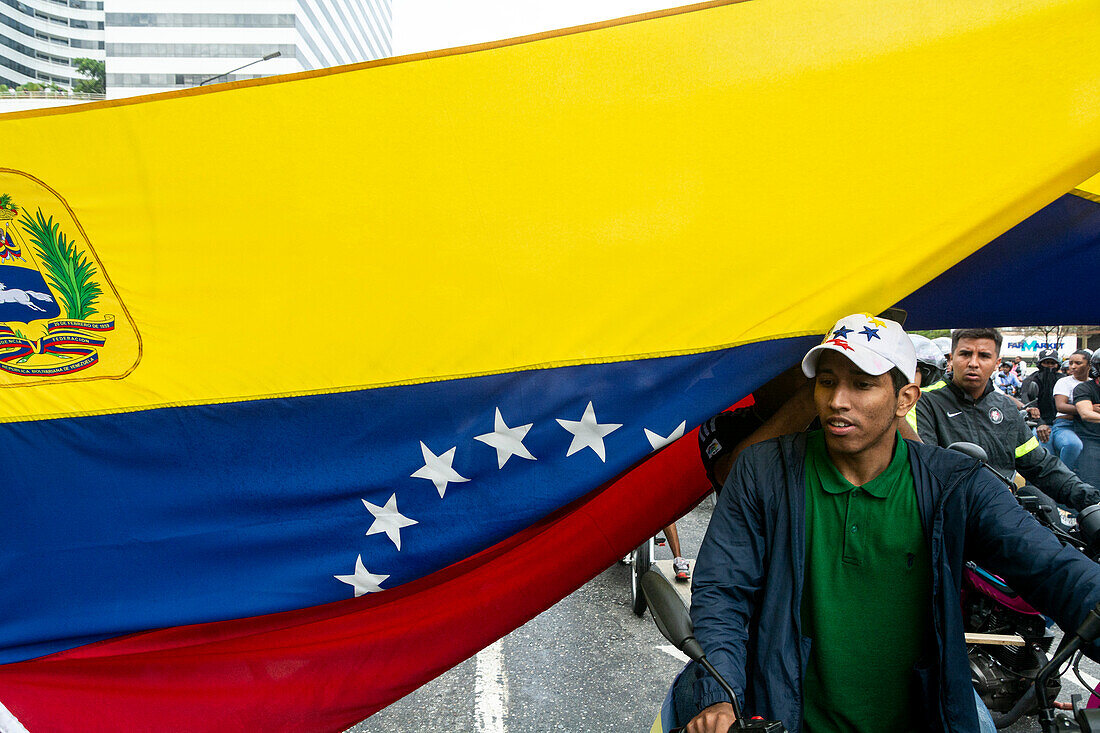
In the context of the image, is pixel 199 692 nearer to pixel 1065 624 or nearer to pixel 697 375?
pixel 697 375

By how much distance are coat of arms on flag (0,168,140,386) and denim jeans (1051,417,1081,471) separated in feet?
25.0

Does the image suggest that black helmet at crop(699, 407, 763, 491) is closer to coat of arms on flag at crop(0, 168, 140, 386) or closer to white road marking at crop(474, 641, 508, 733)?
coat of arms on flag at crop(0, 168, 140, 386)

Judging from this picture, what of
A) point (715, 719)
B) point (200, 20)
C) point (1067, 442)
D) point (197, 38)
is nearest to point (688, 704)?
point (715, 719)

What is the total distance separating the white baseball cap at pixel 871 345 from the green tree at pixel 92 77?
116 metres

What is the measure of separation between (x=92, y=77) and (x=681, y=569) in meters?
124

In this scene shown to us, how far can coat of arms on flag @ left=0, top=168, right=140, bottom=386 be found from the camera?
93.7 inches

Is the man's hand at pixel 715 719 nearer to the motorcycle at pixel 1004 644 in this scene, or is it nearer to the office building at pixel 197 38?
the motorcycle at pixel 1004 644

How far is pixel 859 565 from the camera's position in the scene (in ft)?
6.64

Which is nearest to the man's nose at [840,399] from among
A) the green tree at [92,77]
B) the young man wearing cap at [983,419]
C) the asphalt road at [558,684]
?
the young man wearing cap at [983,419]

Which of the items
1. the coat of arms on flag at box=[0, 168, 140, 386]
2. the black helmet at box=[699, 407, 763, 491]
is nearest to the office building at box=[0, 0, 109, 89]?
the coat of arms on flag at box=[0, 168, 140, 386]

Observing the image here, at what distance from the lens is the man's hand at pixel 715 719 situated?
178 cm

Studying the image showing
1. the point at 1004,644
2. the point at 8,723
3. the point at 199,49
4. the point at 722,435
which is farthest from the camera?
the point at 199,49

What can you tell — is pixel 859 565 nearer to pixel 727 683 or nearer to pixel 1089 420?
pixel 727 683

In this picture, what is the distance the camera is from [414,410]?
2.41m
